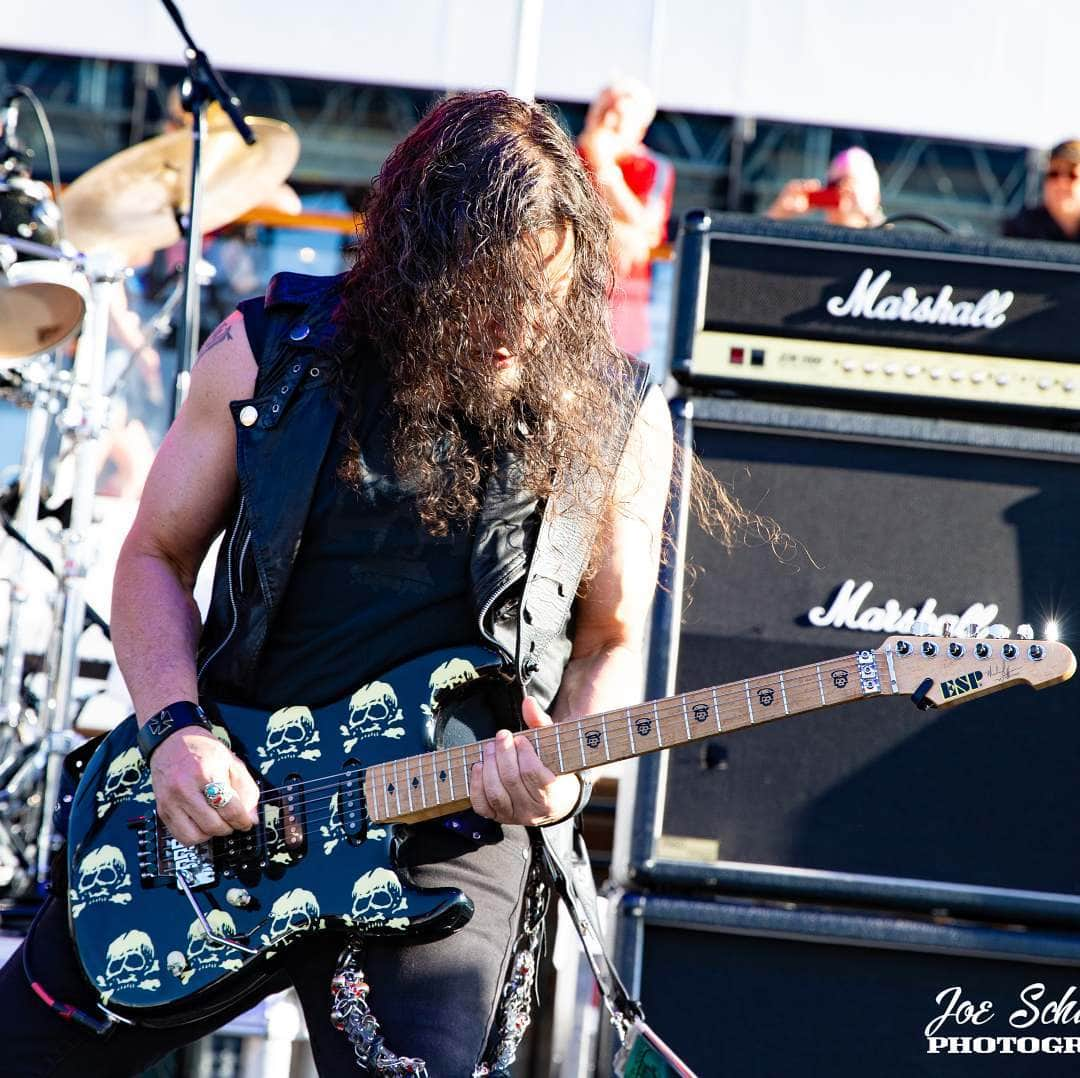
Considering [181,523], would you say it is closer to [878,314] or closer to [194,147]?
[878,314]

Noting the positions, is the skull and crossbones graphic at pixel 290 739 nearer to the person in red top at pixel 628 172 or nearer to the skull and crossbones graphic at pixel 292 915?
the skull and crossbones graphic at pixel 292 915

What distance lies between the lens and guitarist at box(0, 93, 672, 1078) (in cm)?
163

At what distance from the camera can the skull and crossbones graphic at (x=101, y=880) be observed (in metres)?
1.67

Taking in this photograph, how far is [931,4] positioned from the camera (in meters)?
4.46

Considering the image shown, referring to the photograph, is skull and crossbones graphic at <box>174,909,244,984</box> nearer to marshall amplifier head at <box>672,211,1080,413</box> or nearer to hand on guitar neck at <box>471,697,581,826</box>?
hand on guitar neck at <box>471,697,581,826</box>

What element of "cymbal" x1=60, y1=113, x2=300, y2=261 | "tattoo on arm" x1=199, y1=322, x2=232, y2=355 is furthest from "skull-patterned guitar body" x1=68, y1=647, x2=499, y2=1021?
"cymbal" x1=60, y1=113, x2=300, y2=261

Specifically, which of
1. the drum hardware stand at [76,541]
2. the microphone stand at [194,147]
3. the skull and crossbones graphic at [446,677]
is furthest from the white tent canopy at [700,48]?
the skull and crossbones graphic at [446,677]

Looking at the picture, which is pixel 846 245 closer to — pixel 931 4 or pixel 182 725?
pixel 182 725

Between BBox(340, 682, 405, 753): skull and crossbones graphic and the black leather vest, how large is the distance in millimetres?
134

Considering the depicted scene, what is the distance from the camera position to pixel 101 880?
1.68 meters

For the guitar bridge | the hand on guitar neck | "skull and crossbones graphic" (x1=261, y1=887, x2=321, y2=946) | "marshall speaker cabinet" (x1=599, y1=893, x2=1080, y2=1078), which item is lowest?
"marshall speaker cabinet" (x1=599, y1=893, x2=1080, y2=1078)

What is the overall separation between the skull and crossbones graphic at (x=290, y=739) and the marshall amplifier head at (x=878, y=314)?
100cm

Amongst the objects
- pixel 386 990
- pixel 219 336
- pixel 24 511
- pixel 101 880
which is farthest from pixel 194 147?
pixel 386 990

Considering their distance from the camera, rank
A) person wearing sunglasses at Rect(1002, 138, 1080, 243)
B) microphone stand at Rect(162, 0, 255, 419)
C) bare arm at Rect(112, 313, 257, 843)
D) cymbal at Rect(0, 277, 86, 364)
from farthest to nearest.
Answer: person wearing sunglasses at Rect(1002, 138, 1080, 243) < cymbal at Rect(0, 277, 86, 364) < microphone stand at Rect(162, 0, 255, 419) < bare arm at Rect(112, 313, 257, 843)
